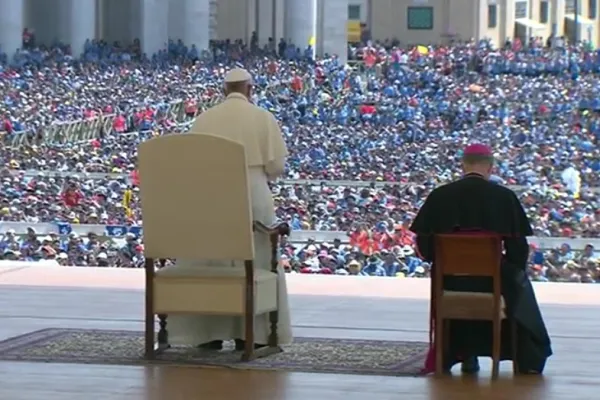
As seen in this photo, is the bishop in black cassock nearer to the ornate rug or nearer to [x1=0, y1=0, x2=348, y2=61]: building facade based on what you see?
the ornate rug

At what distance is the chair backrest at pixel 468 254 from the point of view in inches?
295

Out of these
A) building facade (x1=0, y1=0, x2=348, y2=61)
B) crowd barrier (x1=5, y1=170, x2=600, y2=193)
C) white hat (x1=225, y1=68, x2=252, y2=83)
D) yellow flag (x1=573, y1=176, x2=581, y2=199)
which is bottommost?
yellow flag (x1=573, y1=176, x2=581, y2=199)

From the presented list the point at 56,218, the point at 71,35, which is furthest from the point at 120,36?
the point at 56,218

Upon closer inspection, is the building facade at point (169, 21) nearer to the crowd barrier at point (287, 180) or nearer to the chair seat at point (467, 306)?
the crowd barrier at point (287, 180)

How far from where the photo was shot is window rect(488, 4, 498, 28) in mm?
80000

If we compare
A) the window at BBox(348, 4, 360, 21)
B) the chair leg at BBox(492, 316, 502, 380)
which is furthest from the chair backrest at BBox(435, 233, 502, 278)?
the window at BBox(348, 4, 360, 21)

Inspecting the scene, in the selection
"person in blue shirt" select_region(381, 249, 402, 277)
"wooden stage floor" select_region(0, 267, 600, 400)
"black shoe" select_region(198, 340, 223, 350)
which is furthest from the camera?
"person in blue shirt" select_region(381, 249, 402, 277)

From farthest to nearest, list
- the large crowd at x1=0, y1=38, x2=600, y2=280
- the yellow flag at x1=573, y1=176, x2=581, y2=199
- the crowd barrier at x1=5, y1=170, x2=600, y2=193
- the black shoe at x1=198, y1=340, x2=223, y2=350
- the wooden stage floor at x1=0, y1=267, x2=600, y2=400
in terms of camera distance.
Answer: the yellow flag at x1=573, y1=176, x2=581, y2=199 → the crowd barrier at x1=5, y1=170, x2=600, y2=193 → the large crowd at x1=0, y1=38, x2=600, y2=280 → the black shoe at x1=198, y1=340, x2=223, y2=350 → the wooden stage floor at x1=0, y1=267, x2=600, y2=400

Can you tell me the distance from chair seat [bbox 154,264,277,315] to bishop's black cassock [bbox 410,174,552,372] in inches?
33.5

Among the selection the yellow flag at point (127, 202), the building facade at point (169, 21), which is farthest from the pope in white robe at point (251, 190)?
the building facade at point (169, 21)

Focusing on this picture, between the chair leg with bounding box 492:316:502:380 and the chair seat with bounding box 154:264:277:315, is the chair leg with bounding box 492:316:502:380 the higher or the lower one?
the lower one

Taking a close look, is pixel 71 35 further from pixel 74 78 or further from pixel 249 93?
pixel 249 93

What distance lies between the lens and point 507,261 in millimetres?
7719

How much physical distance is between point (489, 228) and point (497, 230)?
4 cm
